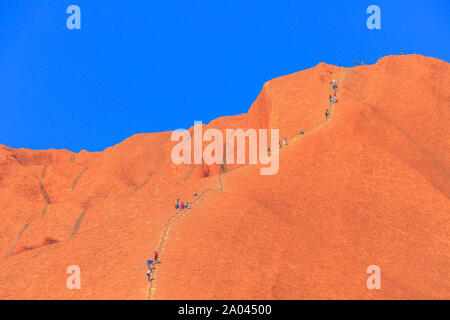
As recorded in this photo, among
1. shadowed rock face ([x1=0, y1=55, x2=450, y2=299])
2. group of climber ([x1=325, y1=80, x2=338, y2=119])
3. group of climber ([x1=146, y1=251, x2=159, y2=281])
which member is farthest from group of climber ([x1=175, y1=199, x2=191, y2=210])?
group of climber ([x1=325, y1=80, x2=338, y2=119])

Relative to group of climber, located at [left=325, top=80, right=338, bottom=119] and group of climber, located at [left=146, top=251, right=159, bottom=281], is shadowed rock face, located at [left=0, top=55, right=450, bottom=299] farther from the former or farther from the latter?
group of climber, located at [left=325, top=80, right=338, bottom=119]

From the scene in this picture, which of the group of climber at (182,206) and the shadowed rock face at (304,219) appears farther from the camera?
the group of climber at (182,206)

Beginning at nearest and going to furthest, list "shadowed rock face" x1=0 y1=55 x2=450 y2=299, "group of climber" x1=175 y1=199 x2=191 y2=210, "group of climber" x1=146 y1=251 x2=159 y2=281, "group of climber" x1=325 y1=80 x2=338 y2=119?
1. "group of climber" x1=146 y1=251 x2=159 y2=281
2. "shadowed rock face" x1=0 y1=55 x2=450 y2=299
3. "group of climber" x1=175 y1=199 x2=191 y2=210
4. "group of climber" x1=325 y1=80 x2=338 y2=119

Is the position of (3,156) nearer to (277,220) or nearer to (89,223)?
(89,223)

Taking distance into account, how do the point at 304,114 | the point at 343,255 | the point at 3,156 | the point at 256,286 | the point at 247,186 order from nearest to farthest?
the point at 256,286 → the point at 343,255 → the point at 247,186 → the point at 304,114 → the point at 3,156

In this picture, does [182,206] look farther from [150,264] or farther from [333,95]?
[333,95]

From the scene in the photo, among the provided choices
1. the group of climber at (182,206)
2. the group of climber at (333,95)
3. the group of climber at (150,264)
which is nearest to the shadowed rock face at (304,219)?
the group of climber at (150,264)

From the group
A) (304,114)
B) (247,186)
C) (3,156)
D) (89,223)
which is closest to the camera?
(247,186)

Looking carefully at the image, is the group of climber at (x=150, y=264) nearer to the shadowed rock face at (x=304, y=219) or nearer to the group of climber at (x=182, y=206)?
the shadowed rock face at (x=304, y=219)

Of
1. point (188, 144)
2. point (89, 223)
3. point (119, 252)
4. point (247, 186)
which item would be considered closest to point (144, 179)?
point (188, 144)
